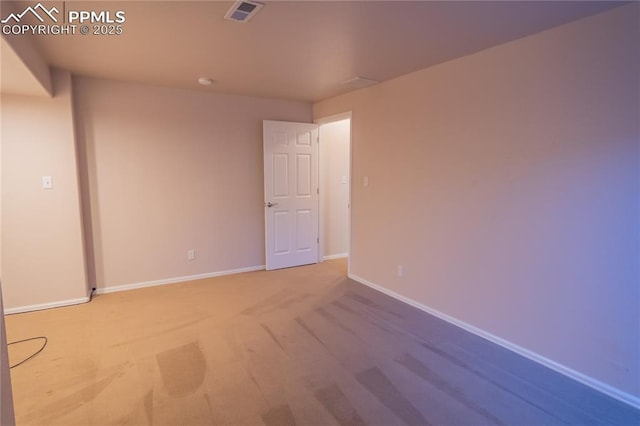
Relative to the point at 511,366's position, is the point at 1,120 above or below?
above

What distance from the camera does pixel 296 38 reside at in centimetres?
256

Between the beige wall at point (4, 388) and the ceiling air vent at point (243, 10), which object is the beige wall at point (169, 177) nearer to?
the ceiling air vent at point (243, 10)

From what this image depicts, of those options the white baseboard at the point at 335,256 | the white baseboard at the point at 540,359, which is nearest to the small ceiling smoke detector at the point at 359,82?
the white baseboard at the point at 540,359

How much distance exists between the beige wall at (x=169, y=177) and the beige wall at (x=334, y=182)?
2.29 feet

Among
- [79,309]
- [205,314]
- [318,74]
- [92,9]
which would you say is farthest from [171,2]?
[79,309]

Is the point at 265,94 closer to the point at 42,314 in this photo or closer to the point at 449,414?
the point at 42,314

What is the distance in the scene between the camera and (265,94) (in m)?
4.50

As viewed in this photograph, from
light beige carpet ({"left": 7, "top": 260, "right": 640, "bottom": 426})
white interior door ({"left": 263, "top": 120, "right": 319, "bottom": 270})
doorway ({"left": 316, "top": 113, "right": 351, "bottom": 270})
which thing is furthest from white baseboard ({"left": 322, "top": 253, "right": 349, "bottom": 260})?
light beige carpet ({"left": 7, "top": 260, "right": 640, "bottom": 426})

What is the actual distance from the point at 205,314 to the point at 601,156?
3390 mm

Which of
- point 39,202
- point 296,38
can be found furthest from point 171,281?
point 296,38

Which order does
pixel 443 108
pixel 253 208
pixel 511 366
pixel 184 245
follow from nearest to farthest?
pixel 511 366 → pixel 443 108 → pixel 184 245 → pixel 253 208

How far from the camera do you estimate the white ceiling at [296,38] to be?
2.09 metres

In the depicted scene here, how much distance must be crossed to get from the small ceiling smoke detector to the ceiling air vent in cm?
170

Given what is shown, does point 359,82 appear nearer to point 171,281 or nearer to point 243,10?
point 243,10
